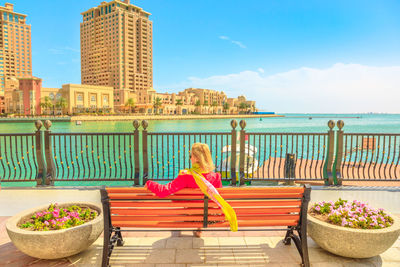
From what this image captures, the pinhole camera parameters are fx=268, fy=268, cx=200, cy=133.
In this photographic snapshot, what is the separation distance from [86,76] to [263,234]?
17241cm

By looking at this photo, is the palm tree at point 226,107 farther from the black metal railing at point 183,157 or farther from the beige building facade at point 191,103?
the black metal railing at point 183,157

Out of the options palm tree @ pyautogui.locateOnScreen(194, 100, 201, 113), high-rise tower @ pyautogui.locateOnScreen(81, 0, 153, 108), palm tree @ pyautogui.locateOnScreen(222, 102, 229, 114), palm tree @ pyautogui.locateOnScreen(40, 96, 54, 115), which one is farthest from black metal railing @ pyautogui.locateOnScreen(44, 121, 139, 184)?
palm tree @ pyautogui.locateOnScreen(222, 102, 229, 114)

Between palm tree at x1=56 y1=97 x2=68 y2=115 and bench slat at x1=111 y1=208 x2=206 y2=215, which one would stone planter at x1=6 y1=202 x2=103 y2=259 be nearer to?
bench slat at x1=111 y1=208 x2=206 y2=215

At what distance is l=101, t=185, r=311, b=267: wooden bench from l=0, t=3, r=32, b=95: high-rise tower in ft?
585

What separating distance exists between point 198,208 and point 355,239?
5.74 ft

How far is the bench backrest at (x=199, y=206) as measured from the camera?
277 centimetres

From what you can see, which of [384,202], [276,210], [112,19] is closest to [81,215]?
[276,210]

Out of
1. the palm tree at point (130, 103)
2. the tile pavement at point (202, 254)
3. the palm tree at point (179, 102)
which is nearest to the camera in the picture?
the tile pavement at point (202, 254)

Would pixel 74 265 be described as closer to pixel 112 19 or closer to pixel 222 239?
pixel 222 239

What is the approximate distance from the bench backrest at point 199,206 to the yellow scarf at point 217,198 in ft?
0.21

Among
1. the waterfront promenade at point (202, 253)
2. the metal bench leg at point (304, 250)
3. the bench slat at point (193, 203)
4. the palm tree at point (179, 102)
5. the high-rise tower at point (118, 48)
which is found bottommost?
the waterfront promenade at point (202, 253)

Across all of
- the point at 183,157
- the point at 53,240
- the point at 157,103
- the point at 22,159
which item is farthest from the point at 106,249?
the point at 157,103

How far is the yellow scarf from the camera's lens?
8.87 ft

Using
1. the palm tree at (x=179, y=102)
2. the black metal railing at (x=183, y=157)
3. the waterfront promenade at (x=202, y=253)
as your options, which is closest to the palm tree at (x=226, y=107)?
the palm tree at (x=179, y=102)
